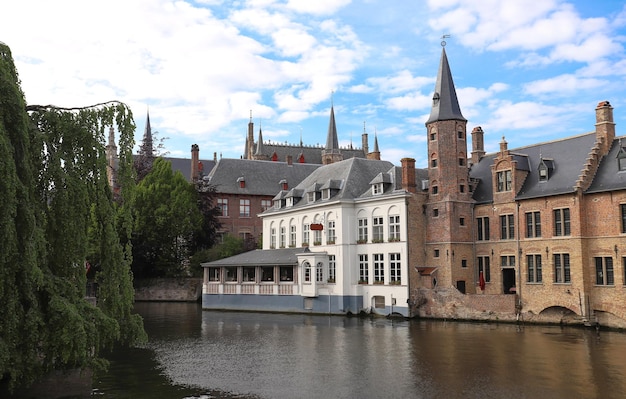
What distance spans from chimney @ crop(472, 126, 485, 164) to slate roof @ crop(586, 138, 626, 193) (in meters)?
10.5

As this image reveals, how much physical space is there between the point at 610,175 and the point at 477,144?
12.1 m

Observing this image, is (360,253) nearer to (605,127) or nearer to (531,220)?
(531,220)

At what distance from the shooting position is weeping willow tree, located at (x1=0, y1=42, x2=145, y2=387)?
1192cm

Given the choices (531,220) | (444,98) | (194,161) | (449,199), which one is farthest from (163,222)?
(531,220)

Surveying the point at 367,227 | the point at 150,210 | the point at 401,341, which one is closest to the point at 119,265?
the point at 401,341

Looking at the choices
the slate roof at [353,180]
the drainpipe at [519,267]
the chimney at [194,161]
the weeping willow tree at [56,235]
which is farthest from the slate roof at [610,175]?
the chimney at [194,161]

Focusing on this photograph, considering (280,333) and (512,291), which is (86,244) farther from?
(512,291)

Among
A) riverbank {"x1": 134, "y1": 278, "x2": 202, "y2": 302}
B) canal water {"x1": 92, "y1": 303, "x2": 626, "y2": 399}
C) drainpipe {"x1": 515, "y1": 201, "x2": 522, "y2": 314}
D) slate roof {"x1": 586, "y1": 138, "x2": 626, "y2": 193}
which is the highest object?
slate roof {"x1": 586, "y1": 138, "x2": 626, "y2": 193}

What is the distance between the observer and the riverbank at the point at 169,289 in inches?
2233

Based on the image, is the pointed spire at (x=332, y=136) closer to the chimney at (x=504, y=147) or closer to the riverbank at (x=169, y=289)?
the riverbank at (x=169, y=289)

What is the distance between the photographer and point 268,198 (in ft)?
217

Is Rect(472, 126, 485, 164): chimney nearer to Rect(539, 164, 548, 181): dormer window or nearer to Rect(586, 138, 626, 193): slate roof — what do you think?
Rect(539, 164, 548, 181): dormer window

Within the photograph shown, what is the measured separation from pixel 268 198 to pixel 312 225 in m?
23.2

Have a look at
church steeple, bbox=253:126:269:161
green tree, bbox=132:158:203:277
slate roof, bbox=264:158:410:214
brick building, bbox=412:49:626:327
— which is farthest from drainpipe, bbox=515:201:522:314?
church steeple, bbox=253:126:269:161
